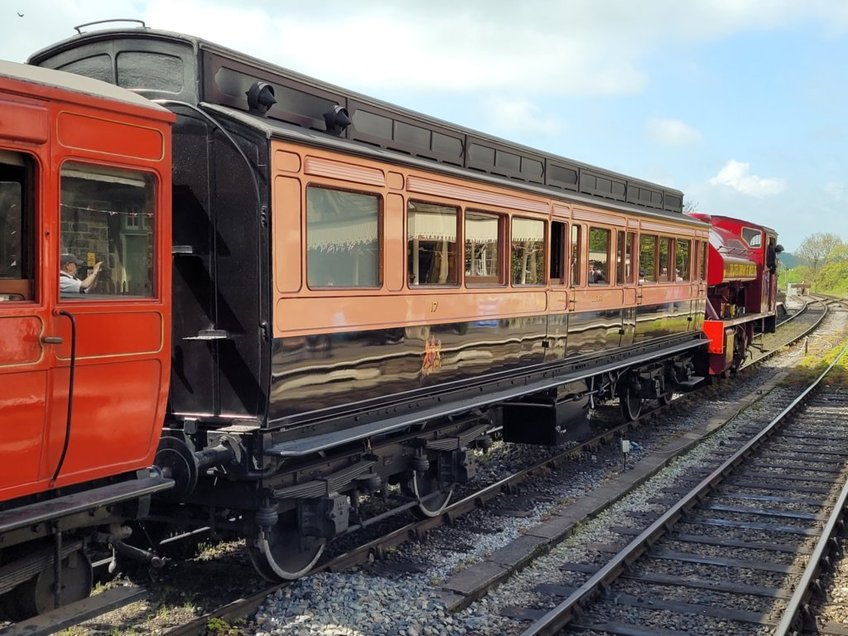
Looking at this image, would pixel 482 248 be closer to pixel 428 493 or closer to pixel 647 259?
pixel 428 493

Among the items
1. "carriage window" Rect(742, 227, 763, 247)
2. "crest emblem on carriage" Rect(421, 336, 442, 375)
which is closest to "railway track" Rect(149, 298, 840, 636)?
"crest emblem on carriage" Rect(421, 336, 442, 375)

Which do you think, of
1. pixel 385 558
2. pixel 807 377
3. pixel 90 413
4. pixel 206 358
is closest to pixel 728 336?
pixel 807 377

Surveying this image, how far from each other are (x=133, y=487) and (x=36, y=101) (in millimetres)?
2064

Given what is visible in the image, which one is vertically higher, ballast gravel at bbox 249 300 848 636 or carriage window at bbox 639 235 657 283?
carriage window at bbox 639 235 657 283

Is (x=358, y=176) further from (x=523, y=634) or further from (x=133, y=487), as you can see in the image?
(x=523, y=634)

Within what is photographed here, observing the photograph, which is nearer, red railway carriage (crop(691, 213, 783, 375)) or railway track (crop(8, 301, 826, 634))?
railway track (crop(8, 301, 826, 634))

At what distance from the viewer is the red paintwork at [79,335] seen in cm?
390

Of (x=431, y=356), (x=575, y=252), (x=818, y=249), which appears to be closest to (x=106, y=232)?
(x=431, y=356)

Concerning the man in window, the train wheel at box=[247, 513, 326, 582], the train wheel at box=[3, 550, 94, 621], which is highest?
the man in window

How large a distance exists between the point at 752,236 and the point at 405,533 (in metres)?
17.0

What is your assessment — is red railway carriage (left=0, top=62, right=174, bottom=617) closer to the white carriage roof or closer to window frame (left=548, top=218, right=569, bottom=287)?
the white carriage roof

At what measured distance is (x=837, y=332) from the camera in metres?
30.5

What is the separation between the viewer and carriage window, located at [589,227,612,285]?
10312mm

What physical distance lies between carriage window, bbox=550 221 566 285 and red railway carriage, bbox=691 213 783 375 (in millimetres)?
7481
